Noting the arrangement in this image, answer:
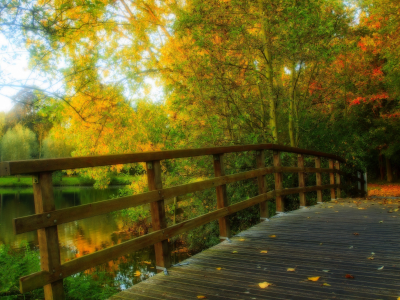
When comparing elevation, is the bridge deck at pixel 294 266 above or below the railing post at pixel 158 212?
below

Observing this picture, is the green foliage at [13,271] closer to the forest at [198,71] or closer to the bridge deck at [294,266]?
the bridge deck at [294,266]

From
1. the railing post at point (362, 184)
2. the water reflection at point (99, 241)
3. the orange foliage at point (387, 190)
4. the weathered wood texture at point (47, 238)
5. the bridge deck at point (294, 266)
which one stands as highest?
the weathered wood texture at point (47, 238)

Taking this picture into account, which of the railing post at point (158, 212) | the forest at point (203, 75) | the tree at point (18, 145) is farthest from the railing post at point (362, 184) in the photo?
the tree at point (18, 145)

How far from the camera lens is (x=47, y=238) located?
8.27ft

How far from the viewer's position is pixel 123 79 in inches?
547

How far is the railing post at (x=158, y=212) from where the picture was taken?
3.57 meters

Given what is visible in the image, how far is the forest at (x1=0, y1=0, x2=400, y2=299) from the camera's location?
347 inches

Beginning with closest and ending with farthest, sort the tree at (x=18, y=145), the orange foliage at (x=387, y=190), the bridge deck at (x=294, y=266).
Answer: the bridge deck at (x=294, y=266)
the orange foliage at (x=387, y=190)
the tree at (x=18, y=145)

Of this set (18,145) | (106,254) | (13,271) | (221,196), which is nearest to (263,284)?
(106,254)

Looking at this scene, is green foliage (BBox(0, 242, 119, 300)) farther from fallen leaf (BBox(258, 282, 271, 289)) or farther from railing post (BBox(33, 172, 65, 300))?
fallen leaf (BBox(258, 282, 271, 289))

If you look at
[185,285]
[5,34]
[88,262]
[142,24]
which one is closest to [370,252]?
[185,285]

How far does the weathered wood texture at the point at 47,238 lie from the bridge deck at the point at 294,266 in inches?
23.5

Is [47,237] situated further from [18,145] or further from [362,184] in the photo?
[18,145]

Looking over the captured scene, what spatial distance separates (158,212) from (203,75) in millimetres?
7195
